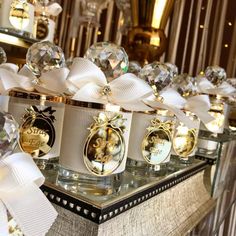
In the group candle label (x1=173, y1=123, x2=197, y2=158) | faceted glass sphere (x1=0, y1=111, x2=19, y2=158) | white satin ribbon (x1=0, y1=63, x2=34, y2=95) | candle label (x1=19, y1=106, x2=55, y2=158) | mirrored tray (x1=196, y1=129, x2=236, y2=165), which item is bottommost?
mirrored tray (x1=196, y1=129, x2=236, y2=165)

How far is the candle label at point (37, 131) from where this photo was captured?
344mm

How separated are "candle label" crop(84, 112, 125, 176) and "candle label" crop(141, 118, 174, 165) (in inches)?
3.4

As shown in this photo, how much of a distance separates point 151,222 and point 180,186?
0.11 metres

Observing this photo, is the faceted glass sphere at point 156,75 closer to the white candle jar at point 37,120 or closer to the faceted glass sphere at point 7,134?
the white candle jar at point 37,120

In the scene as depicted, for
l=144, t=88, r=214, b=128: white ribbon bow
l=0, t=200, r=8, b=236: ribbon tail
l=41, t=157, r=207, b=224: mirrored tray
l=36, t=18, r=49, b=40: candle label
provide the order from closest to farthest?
1. l=0, t=200, r=8, b=236: ribbon tail
2. l=41, t=157, r=207, b=224: mirrored tray
3. l=144, t=88, r=214, b=128: white ribbon bow
4. l=36, t=18, r=49, b=40: candle label

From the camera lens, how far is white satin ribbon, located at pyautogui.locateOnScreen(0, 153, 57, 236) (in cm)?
20

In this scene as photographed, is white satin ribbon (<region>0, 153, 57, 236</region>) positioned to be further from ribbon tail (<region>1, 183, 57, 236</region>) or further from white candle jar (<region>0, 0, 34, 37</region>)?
white candle jar (<region>0, 0, 34, 37</region>)

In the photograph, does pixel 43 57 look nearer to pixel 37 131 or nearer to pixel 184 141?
pixel 37 131

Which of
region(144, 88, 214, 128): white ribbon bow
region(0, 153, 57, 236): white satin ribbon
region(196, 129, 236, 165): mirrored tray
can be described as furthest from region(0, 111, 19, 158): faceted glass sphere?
region(196, 129, 236, 165): mirrored tray

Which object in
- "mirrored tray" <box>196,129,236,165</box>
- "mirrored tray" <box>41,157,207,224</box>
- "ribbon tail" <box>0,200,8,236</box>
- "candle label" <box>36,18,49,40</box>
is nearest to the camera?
"ribbon tail" <box>0,200,8,236</box>

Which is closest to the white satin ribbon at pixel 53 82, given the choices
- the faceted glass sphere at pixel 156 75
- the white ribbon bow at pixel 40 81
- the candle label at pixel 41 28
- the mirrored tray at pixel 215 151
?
the white ribbon bow at pixel 40 81

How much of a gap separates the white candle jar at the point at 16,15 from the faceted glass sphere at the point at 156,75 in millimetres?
387

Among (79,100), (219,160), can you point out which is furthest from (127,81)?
(219,160)

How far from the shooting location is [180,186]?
0.50 metres
